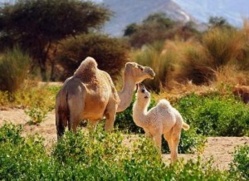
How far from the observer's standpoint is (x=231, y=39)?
2230 cm

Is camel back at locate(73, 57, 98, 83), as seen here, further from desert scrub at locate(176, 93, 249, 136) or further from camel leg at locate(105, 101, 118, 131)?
desert scrub at locate(176, 93, 249, 136)

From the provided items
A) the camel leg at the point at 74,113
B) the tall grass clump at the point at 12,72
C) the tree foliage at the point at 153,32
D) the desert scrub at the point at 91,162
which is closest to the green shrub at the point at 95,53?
the tall grass clump at the point at 12,72

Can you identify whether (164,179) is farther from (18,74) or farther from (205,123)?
(18,74)

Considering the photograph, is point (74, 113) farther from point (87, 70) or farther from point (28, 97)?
point (28, 97)

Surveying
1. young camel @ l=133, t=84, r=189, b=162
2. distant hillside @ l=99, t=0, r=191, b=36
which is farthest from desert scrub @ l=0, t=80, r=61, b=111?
distant hillside @ l=99, t=0, r=191, b=36

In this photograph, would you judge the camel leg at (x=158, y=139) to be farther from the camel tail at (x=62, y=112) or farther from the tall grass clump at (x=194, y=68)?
the tall grass clump at (x=194, y=68)

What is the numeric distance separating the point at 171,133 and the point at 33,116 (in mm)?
6224

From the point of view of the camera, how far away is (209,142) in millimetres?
12984

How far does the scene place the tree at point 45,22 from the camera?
124 feet

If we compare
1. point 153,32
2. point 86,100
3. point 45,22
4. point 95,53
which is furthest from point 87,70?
point 153,32

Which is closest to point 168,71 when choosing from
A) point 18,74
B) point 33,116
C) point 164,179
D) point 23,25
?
point 18,74

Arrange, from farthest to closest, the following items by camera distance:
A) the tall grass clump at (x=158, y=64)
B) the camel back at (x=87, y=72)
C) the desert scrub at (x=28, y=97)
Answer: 1. the tall grass clump at (x=158, y=64)
2. the desert scrub at (x=28, y=97)
3. the camel back at (x=87, y=72)

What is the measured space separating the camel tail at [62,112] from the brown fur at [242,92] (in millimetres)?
8087

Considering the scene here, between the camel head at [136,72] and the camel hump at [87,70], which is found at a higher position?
the camel hump at [87,70]
